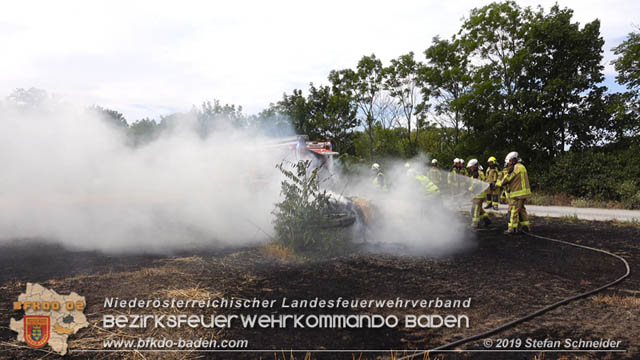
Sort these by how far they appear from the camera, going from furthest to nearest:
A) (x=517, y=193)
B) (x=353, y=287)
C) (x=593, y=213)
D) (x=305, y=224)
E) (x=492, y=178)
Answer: (x=593, y=213) → (x=492, y=178) → (x=517, y=193) → (x=305, y=224) → (x=353, y=287)

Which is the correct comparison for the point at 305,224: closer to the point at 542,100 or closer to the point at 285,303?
the point at 285,303

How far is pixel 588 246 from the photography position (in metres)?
7.83

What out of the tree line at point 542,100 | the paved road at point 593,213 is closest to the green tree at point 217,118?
the tree line at point 542,100

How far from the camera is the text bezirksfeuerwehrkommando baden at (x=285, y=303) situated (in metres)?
4.27

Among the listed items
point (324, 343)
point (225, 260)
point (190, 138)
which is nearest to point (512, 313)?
point (324, 343)

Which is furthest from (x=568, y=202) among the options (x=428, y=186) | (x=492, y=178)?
(x=428, y=186)

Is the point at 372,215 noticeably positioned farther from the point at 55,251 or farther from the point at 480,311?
the point at 55,251

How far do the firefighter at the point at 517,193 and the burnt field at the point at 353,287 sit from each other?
4.52 feet

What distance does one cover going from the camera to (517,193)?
936cm

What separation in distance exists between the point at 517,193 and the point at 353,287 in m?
6.34

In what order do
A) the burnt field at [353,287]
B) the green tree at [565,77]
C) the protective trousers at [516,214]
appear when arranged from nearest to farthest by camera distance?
the burnt field at [353,287] < the protective trousers at [516,214] < the green tree at [565,77]

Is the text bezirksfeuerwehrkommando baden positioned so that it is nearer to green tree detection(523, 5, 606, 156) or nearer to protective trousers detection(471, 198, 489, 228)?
protective trousers detection(471, 198, 489, 228)

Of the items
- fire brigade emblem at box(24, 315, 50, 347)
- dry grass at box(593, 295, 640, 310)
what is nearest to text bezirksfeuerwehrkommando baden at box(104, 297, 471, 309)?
fire brigade emblem at box(24, 315, 50, 347)

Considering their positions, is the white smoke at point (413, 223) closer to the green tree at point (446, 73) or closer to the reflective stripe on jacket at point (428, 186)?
the reflective stripe on jacket at point (428, 186)
